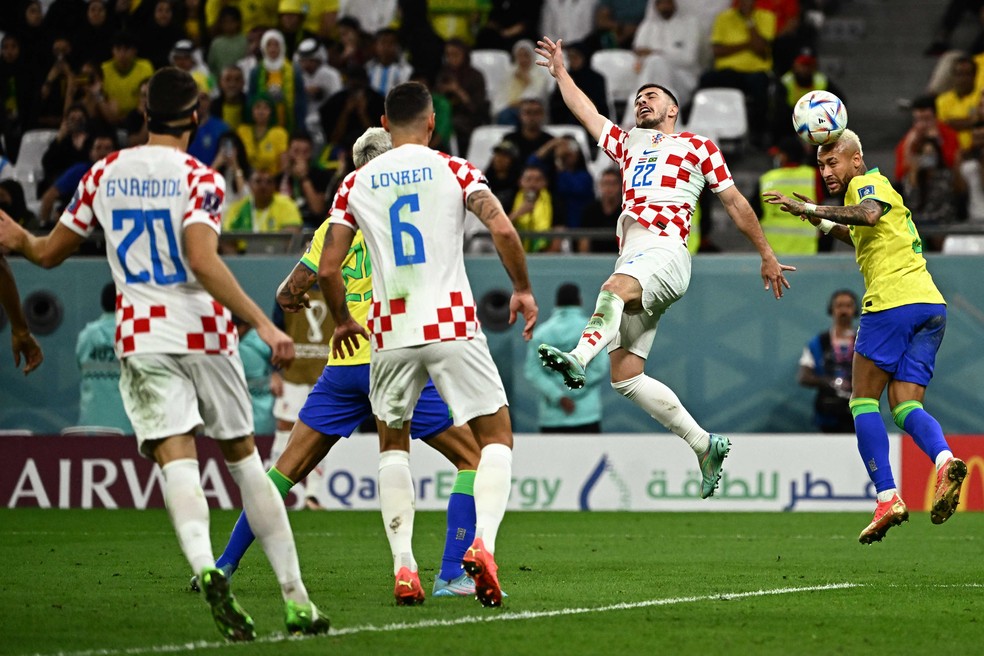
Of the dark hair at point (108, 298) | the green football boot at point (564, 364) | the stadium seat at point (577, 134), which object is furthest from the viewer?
the stadium seat at point (577, 134)

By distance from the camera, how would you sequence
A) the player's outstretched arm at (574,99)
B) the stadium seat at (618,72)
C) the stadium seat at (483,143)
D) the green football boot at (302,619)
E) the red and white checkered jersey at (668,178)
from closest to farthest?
1. the green football boot at (302,619)
2. the red and white checkered jersey at (668,178)
3. the player's outstretched arm at (574,99)
4. the stadium seat at (483,143)
5. the stadium seat at (618,72)

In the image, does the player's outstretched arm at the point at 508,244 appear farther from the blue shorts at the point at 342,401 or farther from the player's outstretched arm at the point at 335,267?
the blue shorts at the point at 342,401

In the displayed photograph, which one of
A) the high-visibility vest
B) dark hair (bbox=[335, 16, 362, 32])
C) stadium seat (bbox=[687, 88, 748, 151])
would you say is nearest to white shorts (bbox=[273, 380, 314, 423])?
the high-visibility vest

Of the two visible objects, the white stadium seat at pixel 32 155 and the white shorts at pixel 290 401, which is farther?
the white stadium seat at pixel 32 155

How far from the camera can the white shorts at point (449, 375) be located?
22.6ft

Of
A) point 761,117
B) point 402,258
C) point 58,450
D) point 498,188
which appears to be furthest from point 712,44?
point 402,258

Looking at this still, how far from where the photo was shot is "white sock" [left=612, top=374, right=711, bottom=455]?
30.0 feet

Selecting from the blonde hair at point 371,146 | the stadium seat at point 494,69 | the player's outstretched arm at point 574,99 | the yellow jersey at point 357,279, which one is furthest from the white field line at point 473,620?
the stadium seat at point 494,69

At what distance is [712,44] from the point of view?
19.6m

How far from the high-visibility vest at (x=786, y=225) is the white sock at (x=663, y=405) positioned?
296 inches

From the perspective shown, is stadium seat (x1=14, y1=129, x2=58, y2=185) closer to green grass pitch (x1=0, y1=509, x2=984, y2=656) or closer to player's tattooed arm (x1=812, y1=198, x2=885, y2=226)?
green grass pitch (x1=0, y1=509, x2=984, y2=656)

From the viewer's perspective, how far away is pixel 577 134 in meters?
18.3

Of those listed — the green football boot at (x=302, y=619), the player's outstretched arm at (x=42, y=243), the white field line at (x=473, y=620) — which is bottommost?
the white field line at (x=473, y=620)

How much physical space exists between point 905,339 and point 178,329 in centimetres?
478
